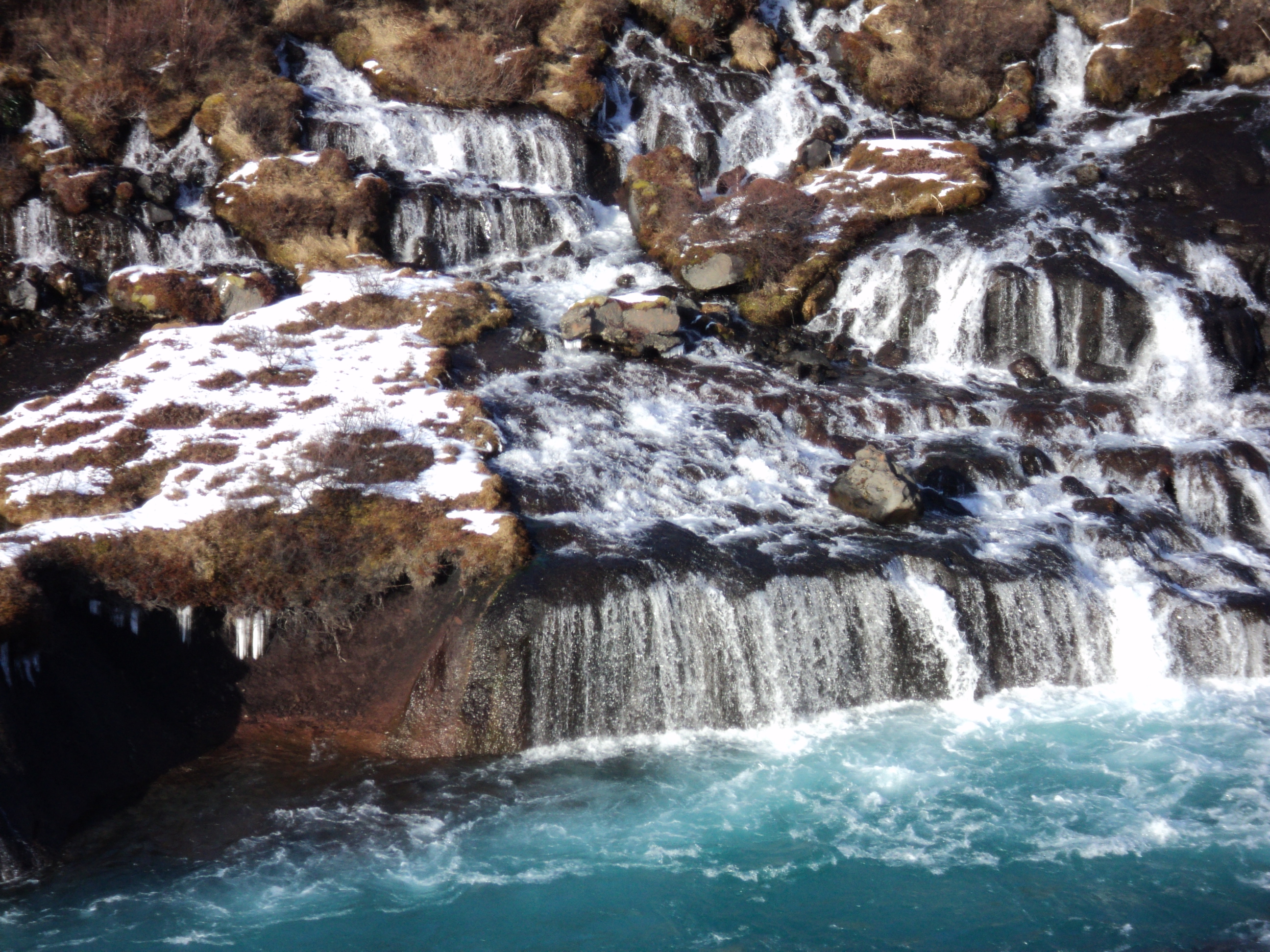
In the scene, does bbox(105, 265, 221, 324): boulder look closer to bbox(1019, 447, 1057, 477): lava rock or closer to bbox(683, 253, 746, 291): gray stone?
bbox(683, 253, 746, 291): gray stone

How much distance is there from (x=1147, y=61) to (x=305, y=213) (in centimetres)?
3114

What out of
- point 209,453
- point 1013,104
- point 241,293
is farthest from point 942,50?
point 209,453

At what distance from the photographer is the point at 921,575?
17.8m

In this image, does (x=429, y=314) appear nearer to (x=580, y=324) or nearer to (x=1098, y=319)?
(x=580, y=324)

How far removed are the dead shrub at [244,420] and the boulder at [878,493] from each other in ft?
40.7

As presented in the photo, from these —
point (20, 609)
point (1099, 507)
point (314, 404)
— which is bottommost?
point (20, 609)

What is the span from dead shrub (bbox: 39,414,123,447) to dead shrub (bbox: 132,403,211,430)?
0.49 metres

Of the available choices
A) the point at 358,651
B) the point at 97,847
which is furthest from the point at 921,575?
the point at 97,847

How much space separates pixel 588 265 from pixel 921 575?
56.0 ft

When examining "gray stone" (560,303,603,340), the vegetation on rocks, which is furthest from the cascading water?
the vegetation on rocks

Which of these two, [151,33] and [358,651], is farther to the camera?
[151,33]

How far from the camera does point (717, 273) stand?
2889 centimetres

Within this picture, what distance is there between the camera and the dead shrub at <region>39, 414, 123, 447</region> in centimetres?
1878

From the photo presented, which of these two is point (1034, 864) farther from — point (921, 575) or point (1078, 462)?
point (1078, 462)
